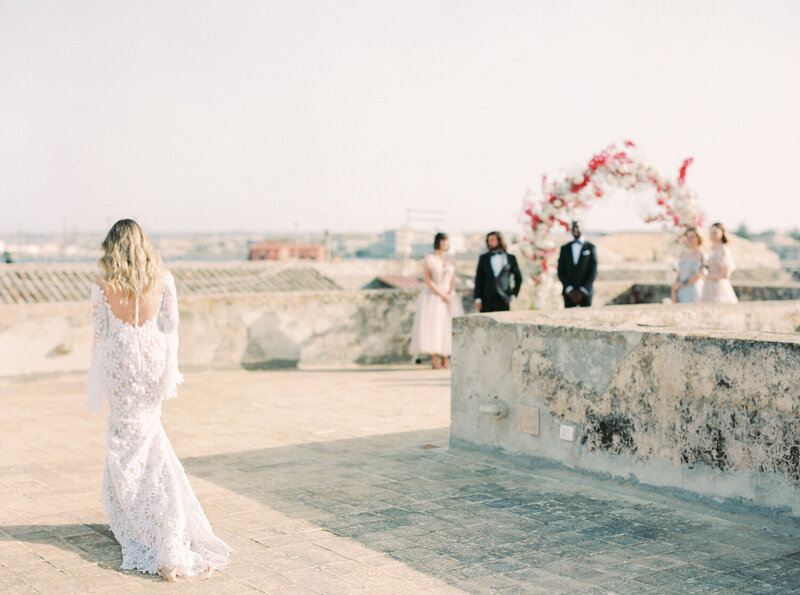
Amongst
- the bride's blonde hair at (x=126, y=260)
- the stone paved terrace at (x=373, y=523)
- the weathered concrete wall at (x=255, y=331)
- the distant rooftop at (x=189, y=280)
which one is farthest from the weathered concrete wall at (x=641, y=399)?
the distant rooftop at (x=189, y=280)

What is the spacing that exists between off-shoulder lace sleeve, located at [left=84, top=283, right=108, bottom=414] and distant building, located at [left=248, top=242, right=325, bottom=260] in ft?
295

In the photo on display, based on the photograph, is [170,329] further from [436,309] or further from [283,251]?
[283,251]

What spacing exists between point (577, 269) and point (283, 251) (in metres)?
89.9

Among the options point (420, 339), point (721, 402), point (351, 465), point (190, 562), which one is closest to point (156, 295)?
point (190, 562)

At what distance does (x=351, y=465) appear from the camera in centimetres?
688

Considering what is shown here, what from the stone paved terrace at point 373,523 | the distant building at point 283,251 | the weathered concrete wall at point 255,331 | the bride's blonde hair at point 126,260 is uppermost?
the distant building at point 283,251

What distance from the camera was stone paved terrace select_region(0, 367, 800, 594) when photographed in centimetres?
445

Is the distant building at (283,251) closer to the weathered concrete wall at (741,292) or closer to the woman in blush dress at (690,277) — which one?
the weathered concrete wall at (741,292)

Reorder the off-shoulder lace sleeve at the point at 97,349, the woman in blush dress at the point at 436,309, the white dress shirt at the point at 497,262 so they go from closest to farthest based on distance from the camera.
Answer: the off-shoulder lace sleeve at the point at 97,349
the white dress shirt at the point at 497,262
the woman in blush dress at the point at 436,309

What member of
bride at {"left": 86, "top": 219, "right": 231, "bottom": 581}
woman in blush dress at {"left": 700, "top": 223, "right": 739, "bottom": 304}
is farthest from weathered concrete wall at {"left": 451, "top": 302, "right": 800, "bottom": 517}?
woman in blush dress at {"left": 700, "top": 223, "right": 739, "bottom": 304}

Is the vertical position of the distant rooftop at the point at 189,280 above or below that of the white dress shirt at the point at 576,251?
below

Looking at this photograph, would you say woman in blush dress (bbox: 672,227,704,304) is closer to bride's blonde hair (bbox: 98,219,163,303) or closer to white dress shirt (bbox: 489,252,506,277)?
white dress shirt (bbox: 489,252,506,277)

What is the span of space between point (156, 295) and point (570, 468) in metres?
3.13

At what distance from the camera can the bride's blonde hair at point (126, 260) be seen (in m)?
4.85
